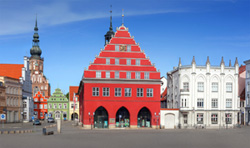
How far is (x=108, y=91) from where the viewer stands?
71.1 m

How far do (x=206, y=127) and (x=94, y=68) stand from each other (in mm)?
23739


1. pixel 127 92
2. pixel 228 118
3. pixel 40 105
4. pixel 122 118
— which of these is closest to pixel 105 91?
pixel 127 92

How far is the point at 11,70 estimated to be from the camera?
11250cm

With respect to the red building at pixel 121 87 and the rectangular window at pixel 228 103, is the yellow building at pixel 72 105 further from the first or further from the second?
the rectangular window at pixel 228 103

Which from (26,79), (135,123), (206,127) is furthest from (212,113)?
(26,79)

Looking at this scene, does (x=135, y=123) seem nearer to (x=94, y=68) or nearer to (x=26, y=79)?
(x=94, y=68)

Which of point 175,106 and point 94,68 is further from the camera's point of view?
point 175,106

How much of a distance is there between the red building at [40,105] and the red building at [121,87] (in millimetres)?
70197

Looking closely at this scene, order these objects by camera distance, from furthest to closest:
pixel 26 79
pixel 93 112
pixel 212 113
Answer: pixel 26 79
pixel 212 113
pixel 93 112

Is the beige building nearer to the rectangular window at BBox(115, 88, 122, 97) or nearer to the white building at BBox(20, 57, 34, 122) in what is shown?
the white building at BBox(20, 57, 34, 122)

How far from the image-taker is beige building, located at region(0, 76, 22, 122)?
331 ft

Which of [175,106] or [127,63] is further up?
[127,63]

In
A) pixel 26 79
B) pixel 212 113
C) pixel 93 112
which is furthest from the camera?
pixel 26 79

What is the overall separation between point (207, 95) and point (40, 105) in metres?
79.4
